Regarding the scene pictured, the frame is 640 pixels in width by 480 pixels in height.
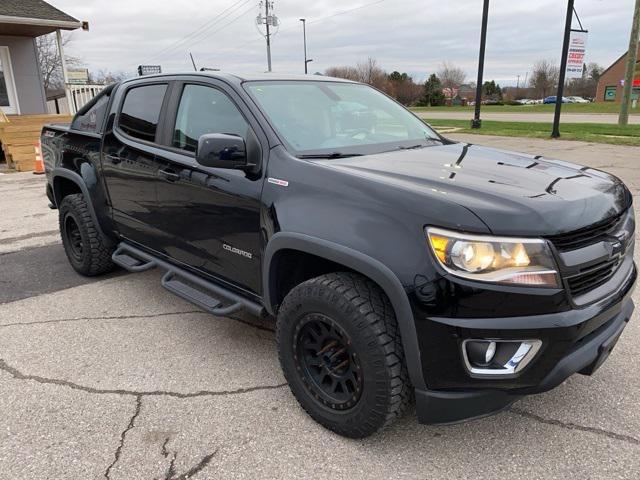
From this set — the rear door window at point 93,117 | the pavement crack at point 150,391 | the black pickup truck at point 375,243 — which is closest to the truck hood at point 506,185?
the black pickup truck at point 375,243

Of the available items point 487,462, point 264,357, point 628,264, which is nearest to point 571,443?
point 487,462

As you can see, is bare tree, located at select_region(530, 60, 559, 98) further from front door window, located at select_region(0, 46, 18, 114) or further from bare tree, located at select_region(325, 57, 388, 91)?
front door window, located at select_region(0, 46, 18, 114)

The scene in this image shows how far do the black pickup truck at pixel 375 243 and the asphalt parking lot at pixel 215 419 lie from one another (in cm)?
27

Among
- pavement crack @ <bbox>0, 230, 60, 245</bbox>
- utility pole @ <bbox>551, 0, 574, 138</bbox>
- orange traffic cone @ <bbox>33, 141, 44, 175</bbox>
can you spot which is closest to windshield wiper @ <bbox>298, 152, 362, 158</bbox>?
pavement crack @ <bbox>0, 230, 60, 245</bbox>

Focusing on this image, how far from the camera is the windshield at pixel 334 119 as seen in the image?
9.72 ft

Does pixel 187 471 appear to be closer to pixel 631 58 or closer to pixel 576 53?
pixel 576 53

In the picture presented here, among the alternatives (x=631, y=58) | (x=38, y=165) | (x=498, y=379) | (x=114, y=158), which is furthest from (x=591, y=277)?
(x=631, y=58)

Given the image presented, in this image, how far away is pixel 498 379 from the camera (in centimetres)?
207

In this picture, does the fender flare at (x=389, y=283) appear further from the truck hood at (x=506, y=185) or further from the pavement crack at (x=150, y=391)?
the pavement crack at (x=150, y=391)

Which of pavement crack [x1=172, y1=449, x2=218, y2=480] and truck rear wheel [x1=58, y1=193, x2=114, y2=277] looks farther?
→ truck rear wheel [x1=58, y1=193, x2=114, y2=277]

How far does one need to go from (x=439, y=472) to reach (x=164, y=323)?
2.33 m

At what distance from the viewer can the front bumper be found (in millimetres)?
1990

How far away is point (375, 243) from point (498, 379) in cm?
74

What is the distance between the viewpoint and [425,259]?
206 cm
